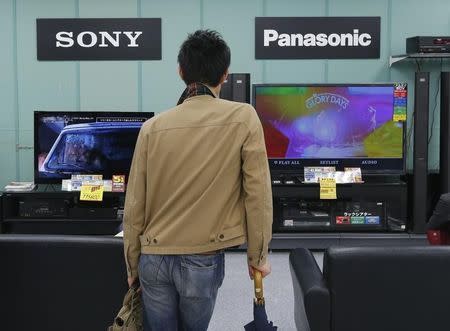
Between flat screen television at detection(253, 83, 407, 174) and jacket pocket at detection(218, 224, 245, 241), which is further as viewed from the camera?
flat screen television at detection(253, 83, 407, 174)

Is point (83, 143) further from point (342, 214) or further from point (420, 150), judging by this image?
Answer: point (420, 150)

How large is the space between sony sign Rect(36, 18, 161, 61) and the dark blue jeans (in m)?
4.06

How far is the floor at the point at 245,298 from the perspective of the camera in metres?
3.58

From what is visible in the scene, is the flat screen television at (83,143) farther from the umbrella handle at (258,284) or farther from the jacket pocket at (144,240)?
the umbrella handle at (258,284)

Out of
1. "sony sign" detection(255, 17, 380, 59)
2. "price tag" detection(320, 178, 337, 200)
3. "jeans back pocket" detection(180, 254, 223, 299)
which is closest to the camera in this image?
"jeans back pocket" detection(180, 254, 223, 299)

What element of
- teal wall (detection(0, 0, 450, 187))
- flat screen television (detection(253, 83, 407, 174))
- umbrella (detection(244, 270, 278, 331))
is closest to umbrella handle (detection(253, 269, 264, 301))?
umbrella (detection(244, 270, 278, 331))

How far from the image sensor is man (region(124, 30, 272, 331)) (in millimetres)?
1889

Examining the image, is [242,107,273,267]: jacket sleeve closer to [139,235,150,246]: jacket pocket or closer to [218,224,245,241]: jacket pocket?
[218,224,245,241]: jacket pocket

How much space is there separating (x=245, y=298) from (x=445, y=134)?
2.46 m

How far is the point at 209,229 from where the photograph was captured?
6.20ft

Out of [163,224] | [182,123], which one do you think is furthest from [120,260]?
[182,123]

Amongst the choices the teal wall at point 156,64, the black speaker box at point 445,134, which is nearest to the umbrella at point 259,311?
the black speaker box at point 445,134

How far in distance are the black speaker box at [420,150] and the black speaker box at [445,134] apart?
0.15 metres

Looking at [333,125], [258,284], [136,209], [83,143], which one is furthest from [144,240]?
[333,125]
